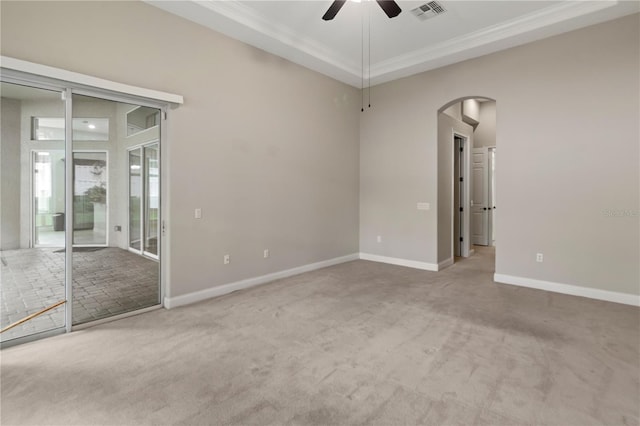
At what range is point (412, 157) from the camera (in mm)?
5844

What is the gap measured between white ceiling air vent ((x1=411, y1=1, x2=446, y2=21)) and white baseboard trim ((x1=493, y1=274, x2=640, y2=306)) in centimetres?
374

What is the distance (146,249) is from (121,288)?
1.69ft

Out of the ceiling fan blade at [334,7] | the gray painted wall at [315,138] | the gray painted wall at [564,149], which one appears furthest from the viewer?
the gray painted wall at [564,149]

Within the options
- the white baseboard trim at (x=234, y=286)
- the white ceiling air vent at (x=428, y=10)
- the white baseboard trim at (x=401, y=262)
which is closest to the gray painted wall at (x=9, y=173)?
the white baseboard trim at (x=234, y=286)

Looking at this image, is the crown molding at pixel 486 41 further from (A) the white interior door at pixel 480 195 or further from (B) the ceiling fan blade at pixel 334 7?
(A) the white interior door at pixel 480 195

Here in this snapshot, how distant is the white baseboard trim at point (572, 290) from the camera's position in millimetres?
3967

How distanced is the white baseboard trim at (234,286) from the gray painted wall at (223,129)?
81mm

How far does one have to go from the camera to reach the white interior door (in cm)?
805

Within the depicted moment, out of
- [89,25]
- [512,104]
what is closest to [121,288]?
[89,25]

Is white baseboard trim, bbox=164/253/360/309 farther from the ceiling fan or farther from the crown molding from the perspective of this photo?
the crown molding

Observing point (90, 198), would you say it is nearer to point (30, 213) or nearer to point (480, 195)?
point (30, 213)

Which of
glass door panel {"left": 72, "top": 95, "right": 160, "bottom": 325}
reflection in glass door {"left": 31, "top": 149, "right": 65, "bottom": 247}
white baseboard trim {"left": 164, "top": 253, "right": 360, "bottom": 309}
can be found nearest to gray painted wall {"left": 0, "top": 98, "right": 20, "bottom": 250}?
reflection in glass door {"left": 31, "top": 149, "right": 65, "bottom": 247}

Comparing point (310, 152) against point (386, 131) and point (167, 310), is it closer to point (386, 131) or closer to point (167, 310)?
point (386, 131)

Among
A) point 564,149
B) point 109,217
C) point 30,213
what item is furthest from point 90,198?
point 564,149
